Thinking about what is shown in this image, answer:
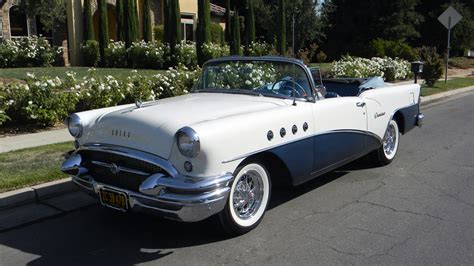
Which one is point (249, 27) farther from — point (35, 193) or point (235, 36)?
point (35, 193)

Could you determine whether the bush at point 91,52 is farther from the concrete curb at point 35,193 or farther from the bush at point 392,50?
the concrete curb at point 35,193

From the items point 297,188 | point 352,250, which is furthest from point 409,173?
point 352,250

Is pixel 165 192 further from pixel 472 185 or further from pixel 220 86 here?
pixel 472 185

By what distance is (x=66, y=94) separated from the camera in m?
9.37

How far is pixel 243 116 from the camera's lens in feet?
14.6

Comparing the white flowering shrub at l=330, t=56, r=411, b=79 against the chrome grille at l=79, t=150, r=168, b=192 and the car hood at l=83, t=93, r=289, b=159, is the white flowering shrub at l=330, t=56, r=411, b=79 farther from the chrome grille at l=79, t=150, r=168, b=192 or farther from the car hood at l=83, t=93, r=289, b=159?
the chrome grille at l=79, t=150, r=168, b=192

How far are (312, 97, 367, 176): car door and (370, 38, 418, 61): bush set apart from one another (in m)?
20.6

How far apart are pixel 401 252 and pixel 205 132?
1863 mm

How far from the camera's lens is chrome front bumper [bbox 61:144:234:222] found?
3.90 metres

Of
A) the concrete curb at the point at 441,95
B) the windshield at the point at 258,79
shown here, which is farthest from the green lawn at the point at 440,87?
the windshield at the point at 258,79

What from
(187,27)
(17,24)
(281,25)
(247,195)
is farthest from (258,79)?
(187,27)

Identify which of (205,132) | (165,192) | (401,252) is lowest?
(401,252)

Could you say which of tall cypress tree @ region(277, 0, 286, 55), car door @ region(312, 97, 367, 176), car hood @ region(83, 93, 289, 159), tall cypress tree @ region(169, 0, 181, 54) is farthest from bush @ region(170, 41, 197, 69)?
car hood @ region(83, 93, 289, 159)

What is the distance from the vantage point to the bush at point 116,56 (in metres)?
20.9
